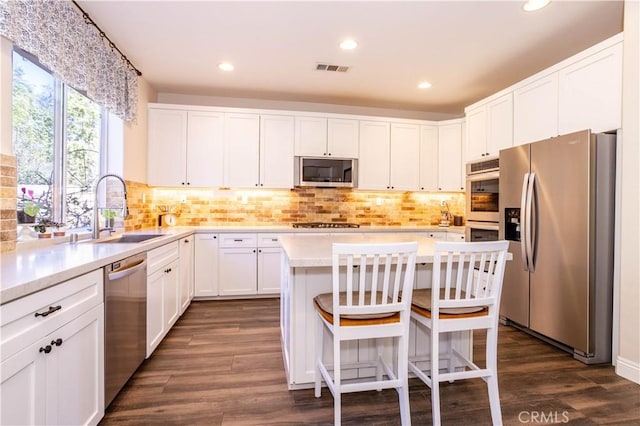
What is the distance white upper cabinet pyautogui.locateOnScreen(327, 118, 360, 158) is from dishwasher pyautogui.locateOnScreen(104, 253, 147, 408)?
2852 millimetres

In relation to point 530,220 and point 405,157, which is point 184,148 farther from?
point 530,220

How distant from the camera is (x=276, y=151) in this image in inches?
167

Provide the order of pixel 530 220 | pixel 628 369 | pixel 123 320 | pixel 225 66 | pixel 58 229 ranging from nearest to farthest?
pixel 123 320
pixel 628 369
pixel 58 229
pixel 530 220
pixel 225 66

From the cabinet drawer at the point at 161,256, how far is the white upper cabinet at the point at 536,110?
3.49 metres

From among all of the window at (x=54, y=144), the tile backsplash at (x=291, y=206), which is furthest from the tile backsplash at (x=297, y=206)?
the window at (x=54, y=144)

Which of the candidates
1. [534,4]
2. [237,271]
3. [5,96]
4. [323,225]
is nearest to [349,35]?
[534,4]

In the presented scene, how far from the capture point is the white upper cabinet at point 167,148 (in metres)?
3.96

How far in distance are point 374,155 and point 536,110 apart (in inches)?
78.6

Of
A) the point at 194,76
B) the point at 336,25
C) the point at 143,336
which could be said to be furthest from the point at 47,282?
the point at 194,76

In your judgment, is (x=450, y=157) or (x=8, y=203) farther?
(x=450, y=157)

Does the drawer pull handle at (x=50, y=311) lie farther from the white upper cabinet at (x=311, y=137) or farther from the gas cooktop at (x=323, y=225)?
the white upper cabinet at (x=311, y=137)

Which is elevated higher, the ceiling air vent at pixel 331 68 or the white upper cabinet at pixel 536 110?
the ceiling air vent at pixel 331 68

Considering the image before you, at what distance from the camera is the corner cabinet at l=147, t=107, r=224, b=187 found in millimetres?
3971

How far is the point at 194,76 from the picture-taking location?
12.2 ft
